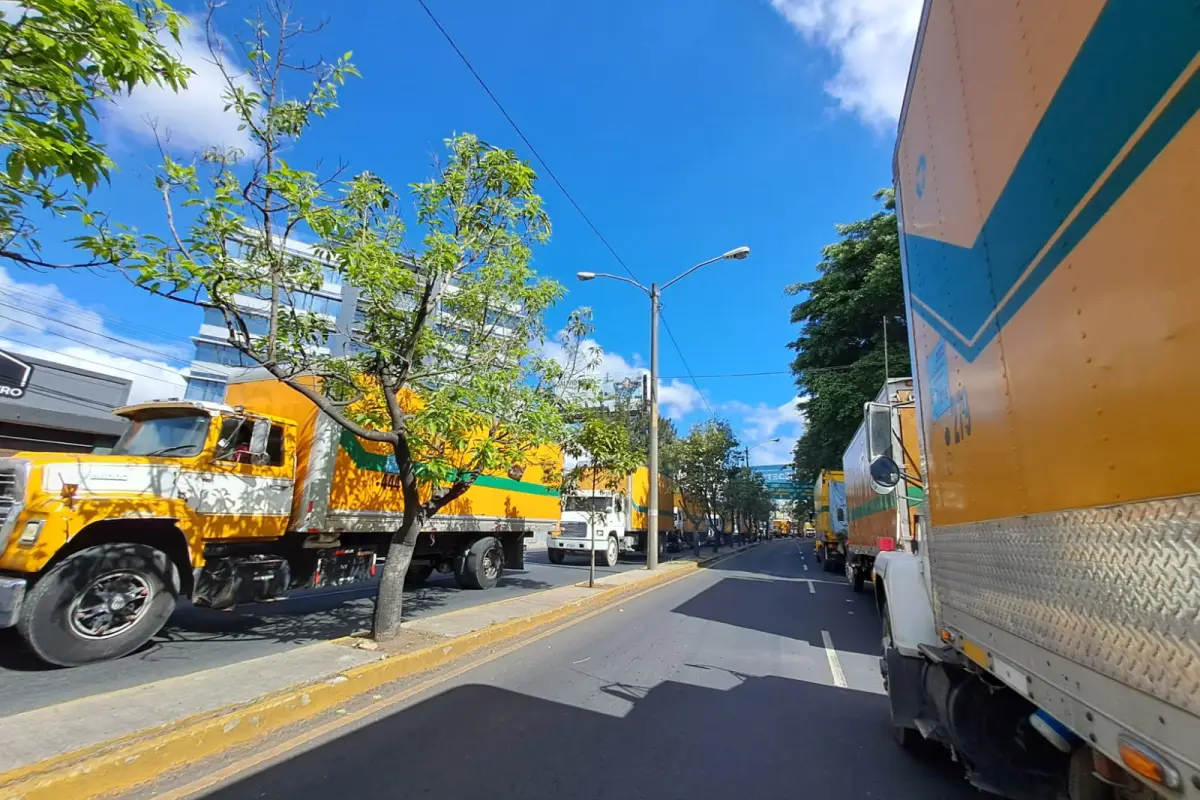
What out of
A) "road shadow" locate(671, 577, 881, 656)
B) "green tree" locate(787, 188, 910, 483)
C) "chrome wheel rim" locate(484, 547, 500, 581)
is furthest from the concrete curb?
"green tree" locate(787, 188, 910, 483)

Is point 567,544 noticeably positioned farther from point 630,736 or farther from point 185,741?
point 185,741

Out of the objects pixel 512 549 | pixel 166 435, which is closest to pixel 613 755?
pixel 166 435

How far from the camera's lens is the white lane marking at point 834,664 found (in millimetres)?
6301

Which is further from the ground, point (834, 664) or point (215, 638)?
point (215, 638)

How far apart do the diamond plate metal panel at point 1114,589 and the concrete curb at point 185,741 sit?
15.4ft

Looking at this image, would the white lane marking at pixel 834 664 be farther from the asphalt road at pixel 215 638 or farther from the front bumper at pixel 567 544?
the front bumper at pixel 567 544

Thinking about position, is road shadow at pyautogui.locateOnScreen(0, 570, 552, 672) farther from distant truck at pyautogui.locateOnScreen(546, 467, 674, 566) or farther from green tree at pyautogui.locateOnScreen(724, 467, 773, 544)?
green tree at pyautogui.locateOnScreen(724, 467, 773, 544)

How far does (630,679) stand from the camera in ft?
20.0

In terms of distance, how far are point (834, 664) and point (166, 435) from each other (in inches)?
322

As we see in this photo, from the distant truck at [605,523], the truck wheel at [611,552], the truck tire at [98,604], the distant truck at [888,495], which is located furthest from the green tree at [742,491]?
the truck tire at [98,604]

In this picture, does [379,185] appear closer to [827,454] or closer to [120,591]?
[120,591]

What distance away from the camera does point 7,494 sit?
5395 mm

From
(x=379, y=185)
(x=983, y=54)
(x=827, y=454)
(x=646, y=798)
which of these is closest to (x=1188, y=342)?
(x=983, y=54)

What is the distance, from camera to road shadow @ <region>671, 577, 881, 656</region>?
8.76 meters
